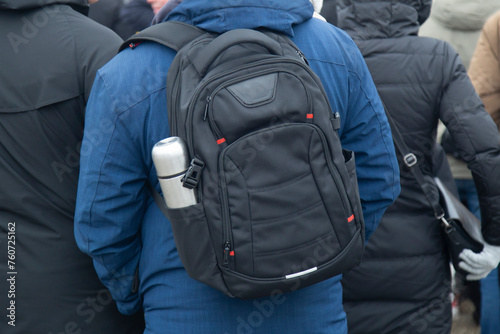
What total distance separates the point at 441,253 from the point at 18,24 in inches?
77.6

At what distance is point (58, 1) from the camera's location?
6.53 feet

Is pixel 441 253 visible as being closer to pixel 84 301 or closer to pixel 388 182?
pixel 388 182

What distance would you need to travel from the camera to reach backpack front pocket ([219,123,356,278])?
58.6 inches

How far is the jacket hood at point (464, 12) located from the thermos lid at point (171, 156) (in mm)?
3140

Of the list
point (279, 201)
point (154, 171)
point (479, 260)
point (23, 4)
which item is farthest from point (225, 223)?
point (479, 260)

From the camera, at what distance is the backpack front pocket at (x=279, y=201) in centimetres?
149

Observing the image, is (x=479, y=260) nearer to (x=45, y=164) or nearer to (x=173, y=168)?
(x=173, y=168)

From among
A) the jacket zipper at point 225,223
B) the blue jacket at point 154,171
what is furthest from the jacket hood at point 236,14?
the jacket zipper at point 225,223

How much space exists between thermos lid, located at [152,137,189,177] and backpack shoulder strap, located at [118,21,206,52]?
0.89 ft

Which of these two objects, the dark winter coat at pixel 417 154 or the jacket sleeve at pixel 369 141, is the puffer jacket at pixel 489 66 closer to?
the dark winter coat at pixel 417 154

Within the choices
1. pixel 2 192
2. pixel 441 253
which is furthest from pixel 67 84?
pixel 441 253

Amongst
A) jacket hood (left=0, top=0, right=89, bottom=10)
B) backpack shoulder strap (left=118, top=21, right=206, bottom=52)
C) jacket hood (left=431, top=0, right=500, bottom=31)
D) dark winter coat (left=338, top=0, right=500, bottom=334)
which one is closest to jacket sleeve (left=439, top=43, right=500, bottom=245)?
dark winter coat (left=338, top=0, right=500, bottom=334)

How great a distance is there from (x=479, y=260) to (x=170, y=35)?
1.78 m

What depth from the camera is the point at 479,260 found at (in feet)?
8.64
